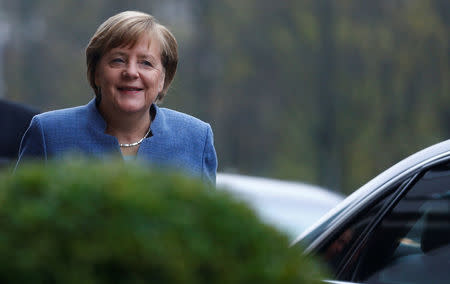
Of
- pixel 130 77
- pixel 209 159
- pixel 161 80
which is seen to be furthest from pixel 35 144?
pixel 209 159

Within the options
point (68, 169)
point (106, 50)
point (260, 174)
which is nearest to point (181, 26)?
point (260, 174)

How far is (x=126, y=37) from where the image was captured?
3.52 metres

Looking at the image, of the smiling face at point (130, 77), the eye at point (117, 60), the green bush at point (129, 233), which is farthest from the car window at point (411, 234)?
the green bush at point (129, 233)

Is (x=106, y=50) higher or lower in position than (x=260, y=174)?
higher

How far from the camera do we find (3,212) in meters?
1.56

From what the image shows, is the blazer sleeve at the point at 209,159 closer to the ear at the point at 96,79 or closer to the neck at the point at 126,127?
the neck at the point at 126,127

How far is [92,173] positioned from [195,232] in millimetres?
227

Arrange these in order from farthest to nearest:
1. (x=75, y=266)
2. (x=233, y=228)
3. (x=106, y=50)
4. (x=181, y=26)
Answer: (x=181, y=26) < (x=106, y=50) < (x=233, y=228) < (x=75, y=266)

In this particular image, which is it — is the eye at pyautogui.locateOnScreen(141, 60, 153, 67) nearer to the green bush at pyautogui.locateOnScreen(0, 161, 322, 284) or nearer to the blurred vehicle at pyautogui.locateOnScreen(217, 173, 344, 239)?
the green bush at pyautogui.locateOnScreen(0, 161, 322, 284)

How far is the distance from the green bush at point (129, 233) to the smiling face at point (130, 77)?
72.2 inches

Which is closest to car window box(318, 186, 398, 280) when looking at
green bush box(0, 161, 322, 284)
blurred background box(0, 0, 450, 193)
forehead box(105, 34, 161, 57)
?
forehead box(105, 34, 161, 57)

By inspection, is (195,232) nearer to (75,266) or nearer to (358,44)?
(75,266)

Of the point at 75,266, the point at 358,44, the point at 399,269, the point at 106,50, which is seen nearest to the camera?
the point at 75,266

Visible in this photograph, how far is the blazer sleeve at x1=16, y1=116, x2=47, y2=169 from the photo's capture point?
3.49 m
